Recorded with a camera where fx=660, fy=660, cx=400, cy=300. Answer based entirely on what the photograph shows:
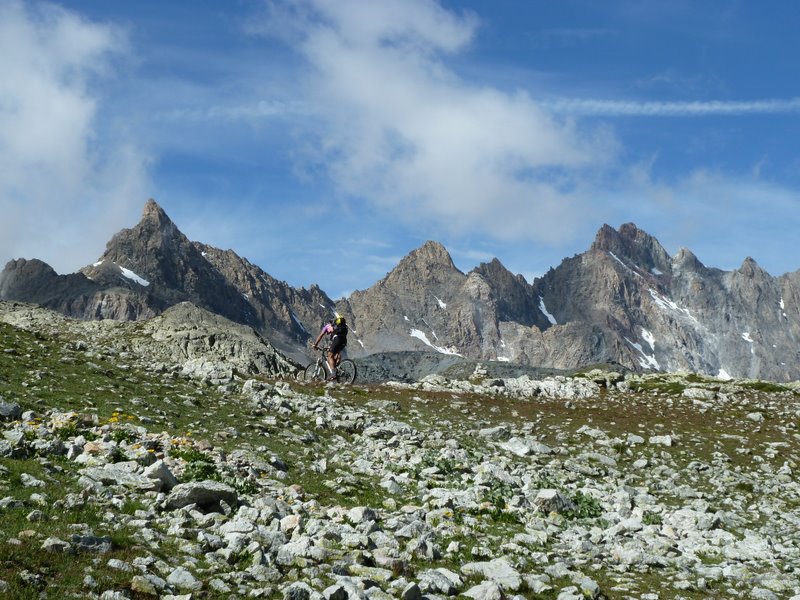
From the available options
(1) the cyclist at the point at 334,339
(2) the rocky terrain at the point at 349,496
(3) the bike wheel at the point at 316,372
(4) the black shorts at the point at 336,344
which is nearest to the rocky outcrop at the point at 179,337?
(3) the bike wheel at the point at 316,372

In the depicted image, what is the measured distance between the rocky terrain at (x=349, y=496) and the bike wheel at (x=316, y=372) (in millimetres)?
7351

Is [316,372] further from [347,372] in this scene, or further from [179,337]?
[179,337]

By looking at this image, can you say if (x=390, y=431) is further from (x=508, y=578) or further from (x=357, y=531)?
(x=508, y=578)

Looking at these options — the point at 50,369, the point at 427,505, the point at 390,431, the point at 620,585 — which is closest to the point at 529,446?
the point at 390,431

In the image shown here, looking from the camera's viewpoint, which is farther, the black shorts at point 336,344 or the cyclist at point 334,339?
the black shorts at point 336,344

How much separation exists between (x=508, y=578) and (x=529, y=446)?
15.8m

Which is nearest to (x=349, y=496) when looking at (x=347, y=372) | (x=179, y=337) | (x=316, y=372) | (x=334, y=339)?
(x=334, y=339)

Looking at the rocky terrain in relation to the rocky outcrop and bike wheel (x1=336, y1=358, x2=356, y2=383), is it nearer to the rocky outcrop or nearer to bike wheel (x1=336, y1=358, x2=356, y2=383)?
bike wheel (x1=336, y1=358, x2=356, y2=383)

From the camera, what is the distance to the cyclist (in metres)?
39.5

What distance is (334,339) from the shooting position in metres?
40.2

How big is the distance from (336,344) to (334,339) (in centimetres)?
69

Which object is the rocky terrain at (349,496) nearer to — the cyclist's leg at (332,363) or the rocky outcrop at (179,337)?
the cyclist's leg at (332,363)

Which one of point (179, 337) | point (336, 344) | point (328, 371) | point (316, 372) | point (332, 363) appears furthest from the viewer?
point (179, 337)

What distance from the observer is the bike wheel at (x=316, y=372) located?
44.3 m
